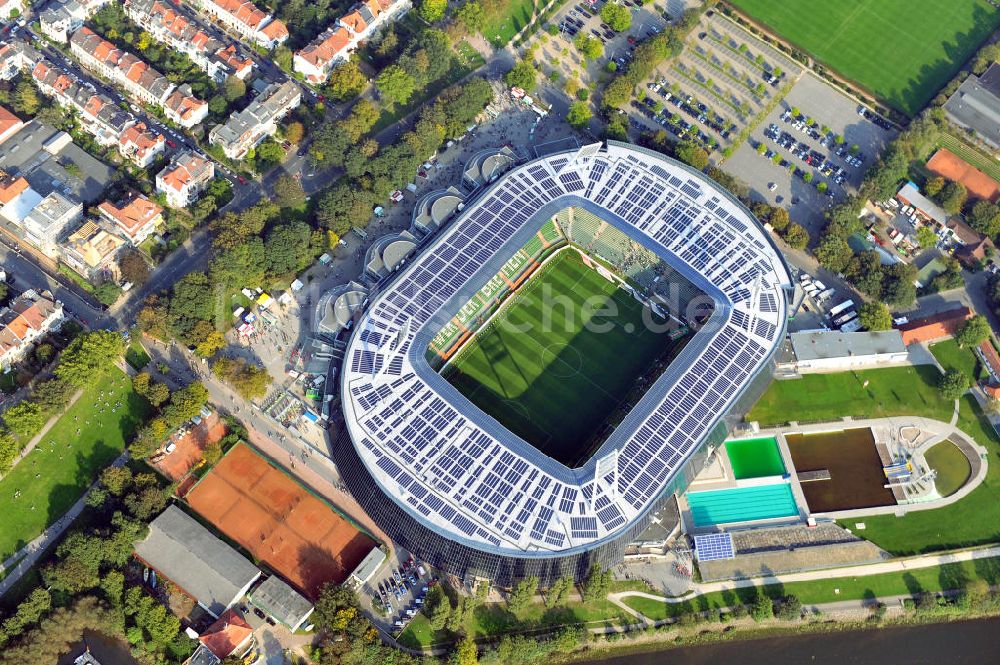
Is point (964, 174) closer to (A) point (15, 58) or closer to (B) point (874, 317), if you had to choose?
(B) point (874, 317)

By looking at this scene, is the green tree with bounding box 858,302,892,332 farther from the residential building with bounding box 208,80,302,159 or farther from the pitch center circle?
the residential building with bounding box 208,80,302,159

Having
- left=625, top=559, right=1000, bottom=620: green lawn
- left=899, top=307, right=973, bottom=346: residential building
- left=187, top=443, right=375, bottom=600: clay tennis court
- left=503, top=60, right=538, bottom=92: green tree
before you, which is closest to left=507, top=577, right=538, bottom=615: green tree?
left=625, top=559, right=1000, bottom=620: green lawn

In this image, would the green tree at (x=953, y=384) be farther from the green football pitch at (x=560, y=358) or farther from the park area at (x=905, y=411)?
the green football pitch at (x=560, y=358)

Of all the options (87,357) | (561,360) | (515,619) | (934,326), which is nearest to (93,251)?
(87,357)

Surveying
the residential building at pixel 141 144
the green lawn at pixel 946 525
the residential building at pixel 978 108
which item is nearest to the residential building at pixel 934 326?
the green lawn at pixel 946 525

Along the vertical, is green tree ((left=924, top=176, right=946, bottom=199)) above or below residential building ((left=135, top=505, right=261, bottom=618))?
above

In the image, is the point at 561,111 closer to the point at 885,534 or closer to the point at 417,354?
the point at 417,354

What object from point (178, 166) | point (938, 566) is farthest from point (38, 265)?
point (938, 566)
